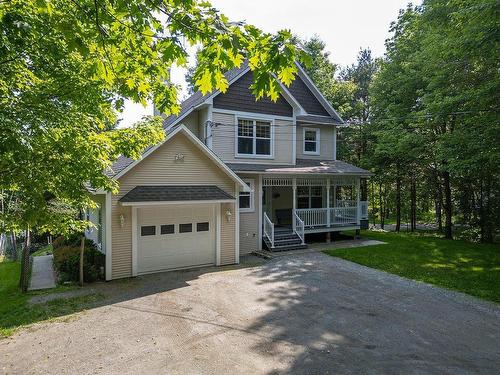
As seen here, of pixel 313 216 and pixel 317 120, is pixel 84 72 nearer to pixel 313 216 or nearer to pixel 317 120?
pixel 313 216

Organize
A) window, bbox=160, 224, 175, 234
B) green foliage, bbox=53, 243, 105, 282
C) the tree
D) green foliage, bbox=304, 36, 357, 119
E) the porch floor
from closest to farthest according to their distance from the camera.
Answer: the tree
green foliage, bbox=53, 243, 105, 282
window, bbox=160, 224, 175, 234
the porch floor
green foliage, bbox=304, 36, 357, 119

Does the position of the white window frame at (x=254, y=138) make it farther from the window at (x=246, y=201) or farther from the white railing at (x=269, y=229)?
the white railing at (x=269, y=229)

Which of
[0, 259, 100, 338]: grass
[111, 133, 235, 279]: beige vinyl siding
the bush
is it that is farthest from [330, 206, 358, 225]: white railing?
[0, 259, 100, 338]: grass

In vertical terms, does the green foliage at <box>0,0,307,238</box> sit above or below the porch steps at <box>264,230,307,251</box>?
above

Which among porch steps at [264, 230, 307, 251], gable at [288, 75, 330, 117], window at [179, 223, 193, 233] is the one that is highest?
gable at [288, 75, 330, 117]

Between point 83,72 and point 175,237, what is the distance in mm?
7019

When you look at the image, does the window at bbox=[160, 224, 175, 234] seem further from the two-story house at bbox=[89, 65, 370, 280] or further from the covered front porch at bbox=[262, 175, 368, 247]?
the covered front porch at bbox=[262, 175, 368, 247]

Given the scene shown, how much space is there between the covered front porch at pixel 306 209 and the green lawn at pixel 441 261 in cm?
188

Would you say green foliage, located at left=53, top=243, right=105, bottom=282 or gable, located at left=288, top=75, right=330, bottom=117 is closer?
green foliage, located at left=53, top=243, right=105, bottom=282

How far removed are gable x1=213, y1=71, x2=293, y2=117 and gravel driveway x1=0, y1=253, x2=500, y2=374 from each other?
8.01 metres

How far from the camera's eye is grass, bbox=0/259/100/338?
22.9 ft

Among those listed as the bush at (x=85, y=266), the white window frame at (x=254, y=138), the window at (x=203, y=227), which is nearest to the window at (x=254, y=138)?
the white window frame at (x=254, y=138)

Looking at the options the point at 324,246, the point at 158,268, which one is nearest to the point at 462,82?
the point at 324,246

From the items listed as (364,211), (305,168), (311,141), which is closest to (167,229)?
(305,168)
